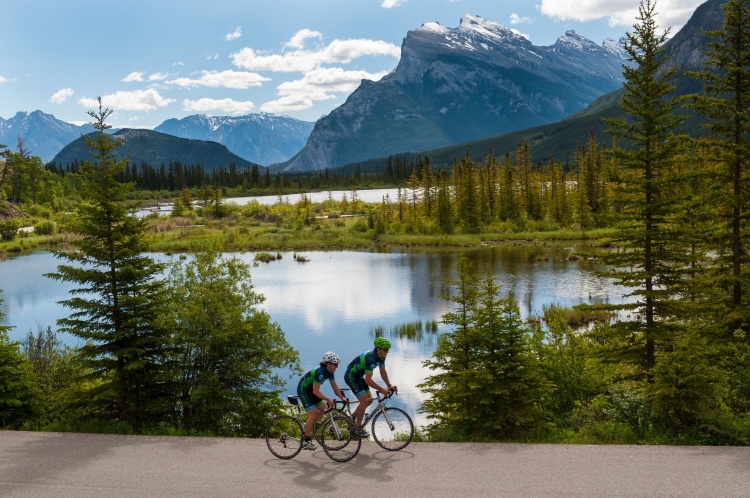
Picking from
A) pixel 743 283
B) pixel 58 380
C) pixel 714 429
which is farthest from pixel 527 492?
pixel 58 380

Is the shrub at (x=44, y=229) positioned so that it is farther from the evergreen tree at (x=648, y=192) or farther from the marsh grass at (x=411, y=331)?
the evergreen tree at (x=648, y=192)

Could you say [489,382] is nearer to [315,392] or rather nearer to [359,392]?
[359,392]

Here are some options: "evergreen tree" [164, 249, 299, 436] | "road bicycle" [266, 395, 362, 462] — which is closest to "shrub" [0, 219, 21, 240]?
"evergreen tree" [164, 249, 299, 436]

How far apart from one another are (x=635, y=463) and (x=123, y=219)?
13.5 meters

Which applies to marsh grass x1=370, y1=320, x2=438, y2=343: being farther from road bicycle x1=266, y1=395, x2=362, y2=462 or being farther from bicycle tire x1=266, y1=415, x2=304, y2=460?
road bicycle x1=266, y1=395, x2=362, y2=462

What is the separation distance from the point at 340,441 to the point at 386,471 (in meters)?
1.29

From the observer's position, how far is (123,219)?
16.0 metres

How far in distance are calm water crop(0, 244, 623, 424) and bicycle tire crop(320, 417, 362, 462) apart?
11.0 metres

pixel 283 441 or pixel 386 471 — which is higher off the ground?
pixel 283 441

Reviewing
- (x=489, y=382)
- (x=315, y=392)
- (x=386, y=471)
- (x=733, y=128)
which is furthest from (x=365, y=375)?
(x=733, y=128)

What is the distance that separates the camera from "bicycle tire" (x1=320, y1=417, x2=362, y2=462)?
11.1 m

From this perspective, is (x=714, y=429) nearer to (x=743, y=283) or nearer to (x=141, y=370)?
(x=743, y=283)

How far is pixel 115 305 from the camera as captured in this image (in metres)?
15.7

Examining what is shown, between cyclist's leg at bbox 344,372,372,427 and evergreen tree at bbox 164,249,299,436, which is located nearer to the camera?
cyclist's leg at bbox 344,372,372,427
